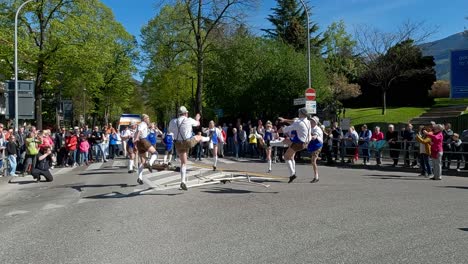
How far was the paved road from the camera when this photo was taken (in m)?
6.03

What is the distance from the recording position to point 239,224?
7734mm

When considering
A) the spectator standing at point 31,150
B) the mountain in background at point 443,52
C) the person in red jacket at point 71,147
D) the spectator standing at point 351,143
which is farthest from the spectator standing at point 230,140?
the spectator standing at point 31,150

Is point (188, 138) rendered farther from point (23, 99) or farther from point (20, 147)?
point (23, 99)

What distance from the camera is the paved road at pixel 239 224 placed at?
6.03 metres

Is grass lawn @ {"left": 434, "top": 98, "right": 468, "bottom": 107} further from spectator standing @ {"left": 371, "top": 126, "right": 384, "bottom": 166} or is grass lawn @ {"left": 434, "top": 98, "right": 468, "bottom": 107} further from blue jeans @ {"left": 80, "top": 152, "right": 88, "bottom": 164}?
blue jeans @ {"left": 80, "top": 152, "right": 88, "bottom": 164}

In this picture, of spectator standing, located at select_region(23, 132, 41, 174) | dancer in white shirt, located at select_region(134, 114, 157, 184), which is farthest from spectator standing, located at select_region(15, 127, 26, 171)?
dancer in white shirt, located at select_region(134, 114, 157, 184)

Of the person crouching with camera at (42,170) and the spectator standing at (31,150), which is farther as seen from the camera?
the spectator standing at (31,150)

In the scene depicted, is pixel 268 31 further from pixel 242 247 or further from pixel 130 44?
pixel 242 247

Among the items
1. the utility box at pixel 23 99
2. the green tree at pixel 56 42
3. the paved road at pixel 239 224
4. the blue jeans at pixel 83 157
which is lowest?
the paved road at pixel 239 224

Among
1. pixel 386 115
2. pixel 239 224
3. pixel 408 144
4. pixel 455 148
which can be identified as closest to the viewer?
pixel 239 224

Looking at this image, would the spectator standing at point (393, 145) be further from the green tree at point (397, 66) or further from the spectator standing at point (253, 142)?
the green tree at point (397, 66)

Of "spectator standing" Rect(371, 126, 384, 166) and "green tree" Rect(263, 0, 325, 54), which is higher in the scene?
"green tree" Rect(263, 0, 325, 54)

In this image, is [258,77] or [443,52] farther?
[443,52]

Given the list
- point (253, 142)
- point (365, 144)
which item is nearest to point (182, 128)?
point (365, 144)
